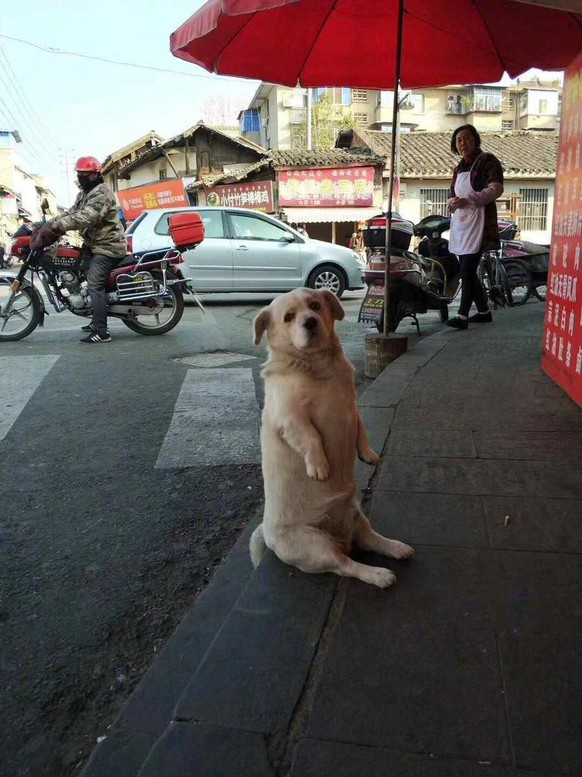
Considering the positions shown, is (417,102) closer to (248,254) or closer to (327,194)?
(327,194)

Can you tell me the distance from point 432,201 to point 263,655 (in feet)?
89.7

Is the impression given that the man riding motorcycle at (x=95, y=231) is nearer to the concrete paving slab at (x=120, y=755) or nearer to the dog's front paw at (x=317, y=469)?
the dog's front paw at (x=317, y=469)

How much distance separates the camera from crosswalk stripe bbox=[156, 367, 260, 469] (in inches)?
150

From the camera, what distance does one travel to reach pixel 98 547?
278cm

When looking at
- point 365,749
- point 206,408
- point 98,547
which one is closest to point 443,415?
point 206,408

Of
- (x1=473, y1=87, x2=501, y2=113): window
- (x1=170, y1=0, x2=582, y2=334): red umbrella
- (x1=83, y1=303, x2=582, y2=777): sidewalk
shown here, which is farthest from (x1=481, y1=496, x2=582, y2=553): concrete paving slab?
(x1=473, y1=87, x2=501, y2=113): window

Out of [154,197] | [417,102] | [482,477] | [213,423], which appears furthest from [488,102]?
[482,477]

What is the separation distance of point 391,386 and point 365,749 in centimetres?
337

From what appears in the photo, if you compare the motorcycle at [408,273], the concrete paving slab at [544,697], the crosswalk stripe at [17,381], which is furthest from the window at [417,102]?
the concrete paving slab at [544,697]

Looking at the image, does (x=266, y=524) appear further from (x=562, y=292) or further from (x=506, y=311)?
(x=506, y=311)

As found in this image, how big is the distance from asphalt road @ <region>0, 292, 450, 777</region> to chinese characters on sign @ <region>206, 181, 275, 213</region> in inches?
805

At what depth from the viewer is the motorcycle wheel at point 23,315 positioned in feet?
24.6

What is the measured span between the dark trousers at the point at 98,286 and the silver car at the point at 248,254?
3.36 metres

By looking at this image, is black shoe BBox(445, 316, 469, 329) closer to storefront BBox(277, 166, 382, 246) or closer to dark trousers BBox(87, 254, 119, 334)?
dark trousers BBox(87, 254, 119, 334)
